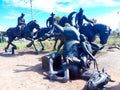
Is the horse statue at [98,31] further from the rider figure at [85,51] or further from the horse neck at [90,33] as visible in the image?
the rider figure at [85,51]

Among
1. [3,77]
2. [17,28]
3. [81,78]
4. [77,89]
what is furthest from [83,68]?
[17,28]

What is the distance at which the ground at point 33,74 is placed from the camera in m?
9.91

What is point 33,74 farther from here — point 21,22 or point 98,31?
point 21,22

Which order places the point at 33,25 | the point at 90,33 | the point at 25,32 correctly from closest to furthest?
the point at 90,33 → the point at 33,25 → the point at 25,32

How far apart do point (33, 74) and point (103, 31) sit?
3.52 m

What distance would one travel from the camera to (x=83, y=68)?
1105 centimetres

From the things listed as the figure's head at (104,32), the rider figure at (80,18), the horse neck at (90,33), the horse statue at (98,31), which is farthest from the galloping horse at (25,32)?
the figure's head at (104,32)

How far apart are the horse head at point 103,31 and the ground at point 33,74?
1491 mm

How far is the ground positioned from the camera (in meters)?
9.91

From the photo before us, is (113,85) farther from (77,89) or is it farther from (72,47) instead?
(72,47)

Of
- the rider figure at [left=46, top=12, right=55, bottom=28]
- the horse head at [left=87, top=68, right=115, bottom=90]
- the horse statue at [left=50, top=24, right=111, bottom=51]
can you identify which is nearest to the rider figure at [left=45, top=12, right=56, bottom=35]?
the rider figure at [left=46, top=12, right=55, bottom=28]

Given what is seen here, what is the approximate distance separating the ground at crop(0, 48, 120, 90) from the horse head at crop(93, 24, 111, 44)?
1.49 meters

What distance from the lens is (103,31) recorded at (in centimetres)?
1219

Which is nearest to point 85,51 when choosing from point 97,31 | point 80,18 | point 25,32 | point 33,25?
point 97,31
